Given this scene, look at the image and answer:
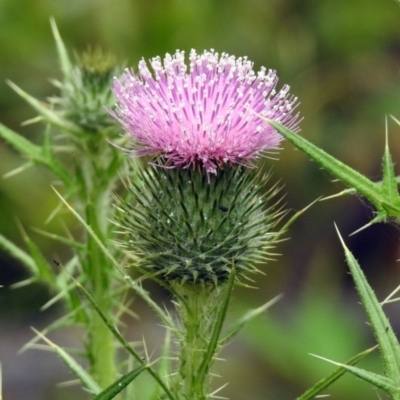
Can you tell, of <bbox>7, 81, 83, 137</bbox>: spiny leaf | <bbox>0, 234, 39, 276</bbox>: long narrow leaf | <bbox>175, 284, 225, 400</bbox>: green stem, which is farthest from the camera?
<bbox>7, 81, 83, 137</bbox>: spiny leaf

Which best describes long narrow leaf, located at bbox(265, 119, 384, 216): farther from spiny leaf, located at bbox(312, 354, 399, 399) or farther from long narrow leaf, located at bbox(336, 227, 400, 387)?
spiny leaf, located at bbox(312, 354, 399, 399)

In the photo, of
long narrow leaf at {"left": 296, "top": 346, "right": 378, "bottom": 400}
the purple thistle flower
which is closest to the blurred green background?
the purple thistle flower

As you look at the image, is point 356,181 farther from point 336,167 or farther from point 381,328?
point 381,328

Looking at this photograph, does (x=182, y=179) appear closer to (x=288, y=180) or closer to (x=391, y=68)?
(x=288, y=180)

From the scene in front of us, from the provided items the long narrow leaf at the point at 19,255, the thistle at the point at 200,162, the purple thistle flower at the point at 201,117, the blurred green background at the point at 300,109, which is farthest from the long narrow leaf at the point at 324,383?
the blurred green background at the point at 300,109

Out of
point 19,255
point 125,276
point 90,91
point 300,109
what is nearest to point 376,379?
point 125,276

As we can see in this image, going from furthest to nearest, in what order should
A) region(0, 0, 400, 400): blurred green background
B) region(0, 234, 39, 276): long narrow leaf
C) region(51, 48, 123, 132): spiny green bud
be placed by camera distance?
region(0, 0, 400, 400): blurred green background < region(51, 48, 123, 132): spiny green bud < region(0, 234, 39, 276): long narrow leaf

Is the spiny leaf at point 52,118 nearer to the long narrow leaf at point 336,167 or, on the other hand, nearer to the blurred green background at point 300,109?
the long narrow leaf at point 336,167
